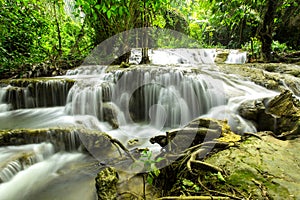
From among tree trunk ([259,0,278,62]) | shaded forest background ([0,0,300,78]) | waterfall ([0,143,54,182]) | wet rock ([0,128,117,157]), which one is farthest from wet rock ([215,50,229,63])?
waterfall ([0,143,54,182])

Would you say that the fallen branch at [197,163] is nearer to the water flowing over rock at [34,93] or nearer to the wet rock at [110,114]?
the wet rock at [110,114]

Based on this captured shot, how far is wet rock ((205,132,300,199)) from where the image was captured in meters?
1.41

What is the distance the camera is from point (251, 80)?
532 centimetres

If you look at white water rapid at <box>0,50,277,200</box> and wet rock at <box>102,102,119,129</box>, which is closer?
white water rapid at <box>0,50,277,200</box>

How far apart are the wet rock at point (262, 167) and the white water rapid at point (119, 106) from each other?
1147 mm

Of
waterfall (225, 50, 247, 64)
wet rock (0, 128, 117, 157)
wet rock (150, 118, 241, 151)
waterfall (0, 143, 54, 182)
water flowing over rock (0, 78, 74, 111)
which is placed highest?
waterfall (225, 50, 247, 64)

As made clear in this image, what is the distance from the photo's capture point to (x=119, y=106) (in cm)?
489

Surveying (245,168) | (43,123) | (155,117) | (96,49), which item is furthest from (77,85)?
(245,168)

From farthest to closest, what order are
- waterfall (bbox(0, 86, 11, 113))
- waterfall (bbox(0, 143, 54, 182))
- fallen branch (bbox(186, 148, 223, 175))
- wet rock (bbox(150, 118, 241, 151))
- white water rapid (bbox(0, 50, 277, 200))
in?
1. waterfall (bbox(0, 86, 11, 113))
2. white water rapid (bbox(0, 50, 277, 200))
3. waterfall (bbox(0, 143, 54, 182))
4. wet rock (bbox(150, 118, 241, 151))
5. fallen branch (bbox(186, 148, 223, 175))

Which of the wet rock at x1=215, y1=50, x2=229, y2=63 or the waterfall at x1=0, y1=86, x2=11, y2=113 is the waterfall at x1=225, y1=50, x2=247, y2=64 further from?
the waterfall at x1=0, y1=86, x2=11, y2=113

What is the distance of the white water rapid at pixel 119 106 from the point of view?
2967mm

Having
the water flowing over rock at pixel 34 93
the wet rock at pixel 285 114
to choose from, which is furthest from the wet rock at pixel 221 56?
the water flowing over rock at pixel 34 93

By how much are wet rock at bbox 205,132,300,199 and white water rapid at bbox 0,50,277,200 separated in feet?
3.76

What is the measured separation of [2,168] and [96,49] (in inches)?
270
